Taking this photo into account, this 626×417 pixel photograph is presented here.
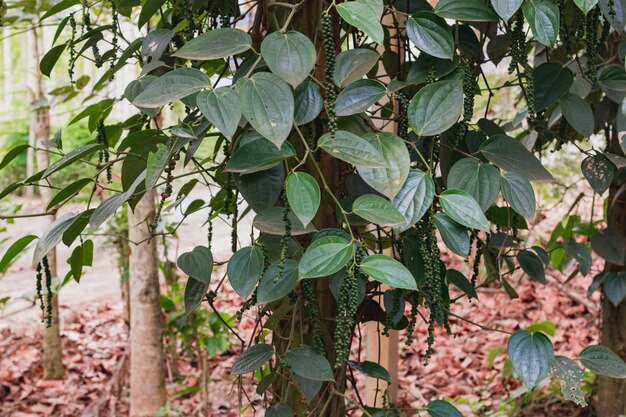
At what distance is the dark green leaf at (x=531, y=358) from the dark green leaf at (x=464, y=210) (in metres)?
0.18

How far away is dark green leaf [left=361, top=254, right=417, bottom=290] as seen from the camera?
648mm

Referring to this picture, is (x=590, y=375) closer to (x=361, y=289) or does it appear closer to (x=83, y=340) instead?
(x=361, y=289)

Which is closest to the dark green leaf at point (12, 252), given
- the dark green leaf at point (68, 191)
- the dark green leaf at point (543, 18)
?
the dark green leaf at point (68, 191)

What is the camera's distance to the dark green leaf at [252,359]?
0.81m

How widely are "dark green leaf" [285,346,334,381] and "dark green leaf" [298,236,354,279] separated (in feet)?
0.61

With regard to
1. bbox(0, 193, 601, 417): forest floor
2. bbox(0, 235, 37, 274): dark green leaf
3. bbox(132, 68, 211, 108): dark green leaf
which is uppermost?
bbox(132, 68, 211, 108): dark green leaf

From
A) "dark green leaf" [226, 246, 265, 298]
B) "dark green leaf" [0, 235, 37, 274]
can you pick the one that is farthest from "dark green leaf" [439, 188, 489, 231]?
"dark green leaf" [0, 235, 37, 274]

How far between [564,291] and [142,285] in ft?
5.33

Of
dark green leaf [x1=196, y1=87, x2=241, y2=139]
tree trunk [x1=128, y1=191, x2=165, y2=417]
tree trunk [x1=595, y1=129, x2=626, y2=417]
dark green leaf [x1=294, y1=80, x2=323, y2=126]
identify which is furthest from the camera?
tree trunk [x1=128, y1=191, x2=165, y2=417]

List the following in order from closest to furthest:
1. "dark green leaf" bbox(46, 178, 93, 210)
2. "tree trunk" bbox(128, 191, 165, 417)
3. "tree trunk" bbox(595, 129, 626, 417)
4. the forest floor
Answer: "dark green leaf" bbox(46, 178, 93, 210) → "tree trunk" bbox(595, 129, 626, 417) → "tree trunk" bbox(128, 191, 165, 417) → the forest floor

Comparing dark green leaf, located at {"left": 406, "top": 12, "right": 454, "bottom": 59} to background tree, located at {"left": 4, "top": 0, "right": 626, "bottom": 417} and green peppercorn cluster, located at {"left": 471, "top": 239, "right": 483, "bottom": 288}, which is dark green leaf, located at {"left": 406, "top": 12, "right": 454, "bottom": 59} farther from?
green peppercorn cluster, located at {"left": 471, "top": 239, "right": 483, "bottom": 288}

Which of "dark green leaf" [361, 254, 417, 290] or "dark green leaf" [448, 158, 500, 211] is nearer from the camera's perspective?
"dark green leaf" [361, 254, 417, 290]

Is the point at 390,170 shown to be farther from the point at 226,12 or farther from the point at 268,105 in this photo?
the point at 226,12

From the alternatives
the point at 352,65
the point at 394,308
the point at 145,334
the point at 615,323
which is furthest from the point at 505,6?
the point at 145,334
